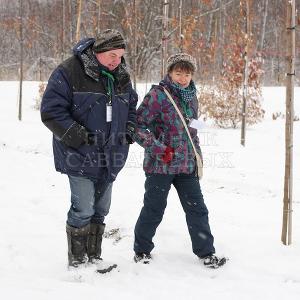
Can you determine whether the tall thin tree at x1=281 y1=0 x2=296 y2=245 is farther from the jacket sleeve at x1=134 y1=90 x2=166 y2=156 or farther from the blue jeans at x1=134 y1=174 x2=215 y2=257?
the jacket sleeve at x1=134 y1=90 x2=166 y2=156

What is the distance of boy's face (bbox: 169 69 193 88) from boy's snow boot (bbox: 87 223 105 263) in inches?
51.1

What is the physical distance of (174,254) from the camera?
3.87 metres

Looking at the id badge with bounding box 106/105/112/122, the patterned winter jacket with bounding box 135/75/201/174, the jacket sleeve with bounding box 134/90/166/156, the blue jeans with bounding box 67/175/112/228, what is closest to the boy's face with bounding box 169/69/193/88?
the patterned winter jacket with bounding box 135/75/201/174

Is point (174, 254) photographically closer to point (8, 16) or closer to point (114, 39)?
point (114, 39)

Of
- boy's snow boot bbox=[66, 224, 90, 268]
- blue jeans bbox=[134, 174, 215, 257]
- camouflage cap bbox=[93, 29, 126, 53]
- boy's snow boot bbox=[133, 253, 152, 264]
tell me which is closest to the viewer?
camouflage cap bbox=[93, 29, 126, 53]

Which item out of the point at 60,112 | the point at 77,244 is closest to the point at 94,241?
the point at 77,244

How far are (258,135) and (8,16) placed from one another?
2543 cm

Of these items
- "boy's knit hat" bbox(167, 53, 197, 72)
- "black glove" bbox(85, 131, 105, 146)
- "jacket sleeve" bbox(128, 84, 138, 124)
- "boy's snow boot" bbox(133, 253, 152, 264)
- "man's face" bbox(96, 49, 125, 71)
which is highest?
"boy's knit hat" bbox(167, 53, 197, 72)

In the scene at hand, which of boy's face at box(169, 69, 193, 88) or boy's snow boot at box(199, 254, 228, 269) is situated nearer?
boy's face at box(169, 69, 193, 88)

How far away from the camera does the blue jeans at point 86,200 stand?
3207 mm

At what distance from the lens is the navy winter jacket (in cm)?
301

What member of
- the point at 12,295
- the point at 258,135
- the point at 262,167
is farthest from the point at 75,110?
the point at 258,135

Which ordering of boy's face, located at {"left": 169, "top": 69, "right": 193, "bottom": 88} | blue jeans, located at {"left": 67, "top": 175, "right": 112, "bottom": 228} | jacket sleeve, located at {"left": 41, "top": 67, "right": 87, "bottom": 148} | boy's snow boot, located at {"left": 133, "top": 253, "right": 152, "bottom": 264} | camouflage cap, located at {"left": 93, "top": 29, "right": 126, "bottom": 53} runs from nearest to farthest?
jacket sleeve, located at {"left": 41, "top": 67, "right": 87, "bottom": 148} < camouflage cap, located at {"left": 93, "top": 29, "right": 126, "bottom": 53} < blue jeans, located at {"left": 67, "top": 175, "right": 112, "bottom": 228} < boy's face, located at {"left": 169, "top": 69, "right": 193, "bottom": 88} < boy's snow boot, located at {"left": 133, "top": 253, "right": 152, "bottom": 264}

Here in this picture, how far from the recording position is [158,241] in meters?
4.16
